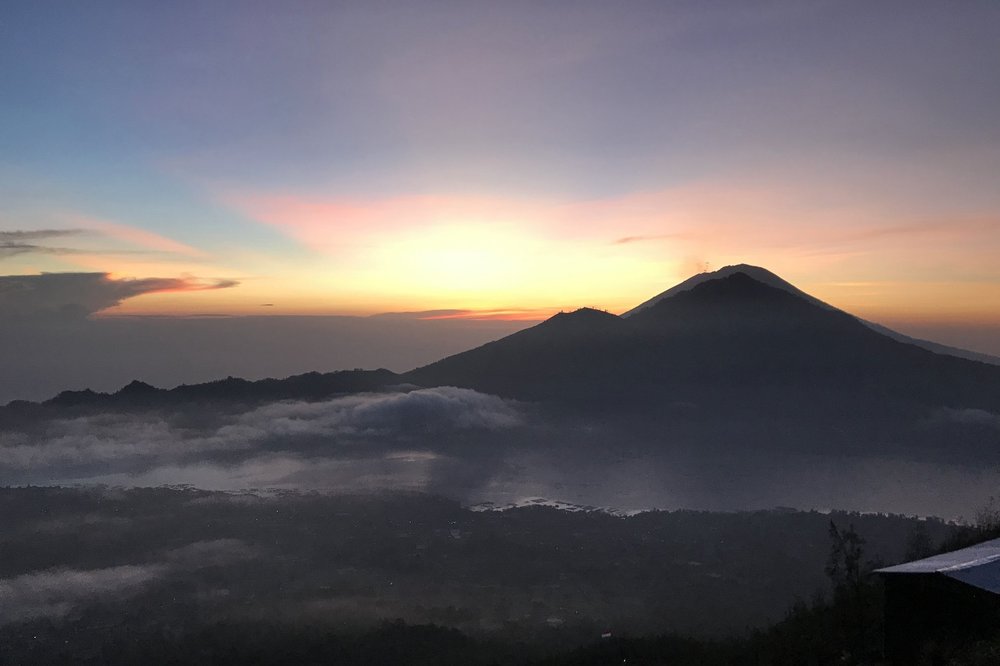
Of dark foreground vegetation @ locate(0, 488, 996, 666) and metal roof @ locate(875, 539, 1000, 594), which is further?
dark foreground vegetation @ locate(0, 488, 996, 666)

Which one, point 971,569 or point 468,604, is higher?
point 971,569

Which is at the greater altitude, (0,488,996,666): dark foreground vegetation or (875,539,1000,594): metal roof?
(875,539,1000,594): metal roof

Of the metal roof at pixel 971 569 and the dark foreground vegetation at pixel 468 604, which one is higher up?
the metal roof at pixel 971 569

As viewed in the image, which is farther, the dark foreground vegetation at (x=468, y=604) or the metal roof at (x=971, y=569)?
the dark foreground vegetation at (x=468, y=604)

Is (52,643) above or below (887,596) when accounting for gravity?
below

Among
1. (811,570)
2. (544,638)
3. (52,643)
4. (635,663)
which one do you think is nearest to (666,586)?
(811,570)

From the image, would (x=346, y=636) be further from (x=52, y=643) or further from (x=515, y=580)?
(x=52, y=643)

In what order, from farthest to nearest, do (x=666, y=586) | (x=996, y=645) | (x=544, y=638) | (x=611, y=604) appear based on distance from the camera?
1. (x=666, y=586)
2. (x=611, y=604)
3. (x=544, y=638)
4. (x=996, y=645)

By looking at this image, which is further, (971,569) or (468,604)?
(468,604)
